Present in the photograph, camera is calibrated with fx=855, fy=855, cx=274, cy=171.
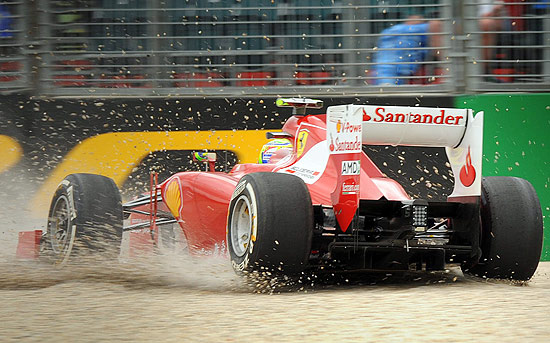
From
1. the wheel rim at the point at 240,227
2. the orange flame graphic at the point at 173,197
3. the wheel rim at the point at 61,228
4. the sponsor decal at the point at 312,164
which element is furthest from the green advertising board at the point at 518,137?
the wheel rim at the point at 61,228

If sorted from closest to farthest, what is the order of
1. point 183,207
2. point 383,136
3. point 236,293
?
point 236,293
point 383,136
point 183,207

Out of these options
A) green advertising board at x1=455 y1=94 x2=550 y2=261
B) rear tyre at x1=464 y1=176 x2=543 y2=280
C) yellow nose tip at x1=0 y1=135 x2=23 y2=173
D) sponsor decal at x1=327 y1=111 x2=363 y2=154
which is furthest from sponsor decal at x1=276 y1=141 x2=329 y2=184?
yellow nose tip at x1=0 y1=135 x2=23 y2=173

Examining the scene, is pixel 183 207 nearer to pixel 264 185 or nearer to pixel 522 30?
pixel 264 185

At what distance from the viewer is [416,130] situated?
18.7 ft

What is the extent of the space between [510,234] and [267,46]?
3.58m

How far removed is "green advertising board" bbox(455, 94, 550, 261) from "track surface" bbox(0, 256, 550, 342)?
6.35 feet

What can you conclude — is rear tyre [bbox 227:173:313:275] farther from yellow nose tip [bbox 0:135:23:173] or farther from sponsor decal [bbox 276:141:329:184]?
yellow nose tip [bbox 0:135:23:173]

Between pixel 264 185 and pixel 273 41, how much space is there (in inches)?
137

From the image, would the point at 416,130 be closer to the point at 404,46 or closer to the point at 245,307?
the point at 245,307

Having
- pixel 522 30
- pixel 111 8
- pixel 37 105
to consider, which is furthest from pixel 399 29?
pixel 37 105

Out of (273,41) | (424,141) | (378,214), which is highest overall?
(273,41)

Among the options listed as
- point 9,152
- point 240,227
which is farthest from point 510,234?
point 9,152

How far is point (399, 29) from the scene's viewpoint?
8469mm

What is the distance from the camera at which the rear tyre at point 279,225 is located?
5227 mm
